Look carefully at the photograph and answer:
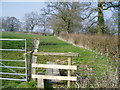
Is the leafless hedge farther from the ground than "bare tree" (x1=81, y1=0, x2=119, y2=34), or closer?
closer

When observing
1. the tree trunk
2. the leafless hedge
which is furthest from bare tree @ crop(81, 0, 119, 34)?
the leafless hedge

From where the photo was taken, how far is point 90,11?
31.0 feet

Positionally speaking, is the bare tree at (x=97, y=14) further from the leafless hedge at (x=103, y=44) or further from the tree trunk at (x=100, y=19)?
the leafless hedge at (x=103, y=44)

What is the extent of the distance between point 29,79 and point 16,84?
0.29m

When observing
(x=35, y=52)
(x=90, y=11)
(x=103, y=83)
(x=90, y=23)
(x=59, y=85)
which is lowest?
(x=59, y=85)

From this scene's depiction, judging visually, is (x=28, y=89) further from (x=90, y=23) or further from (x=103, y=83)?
(x=90, y=23)

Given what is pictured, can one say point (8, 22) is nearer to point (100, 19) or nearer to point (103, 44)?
point (100, 19)

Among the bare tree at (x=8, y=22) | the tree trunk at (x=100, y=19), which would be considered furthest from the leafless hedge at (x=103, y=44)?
the bare tree at (x=8, y=22)

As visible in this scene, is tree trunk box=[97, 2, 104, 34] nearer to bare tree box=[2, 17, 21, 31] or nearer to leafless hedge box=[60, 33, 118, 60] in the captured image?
leafless hedge box=[60, 33, 118, 60]

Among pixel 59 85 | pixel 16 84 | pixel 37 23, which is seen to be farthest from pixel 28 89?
pixel 37 23

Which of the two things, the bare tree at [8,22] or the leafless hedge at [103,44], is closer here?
the leafless hedge at [103,44]

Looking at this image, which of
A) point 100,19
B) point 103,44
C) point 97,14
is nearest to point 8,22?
point 97,14

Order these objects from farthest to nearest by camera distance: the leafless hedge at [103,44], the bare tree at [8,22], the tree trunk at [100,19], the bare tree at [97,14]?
the tree trunk at [100,19], the bare tree at [97,14], the bare tree at [8,22], the leafless hedge at [103,44]

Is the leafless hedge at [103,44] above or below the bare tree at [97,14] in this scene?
below
